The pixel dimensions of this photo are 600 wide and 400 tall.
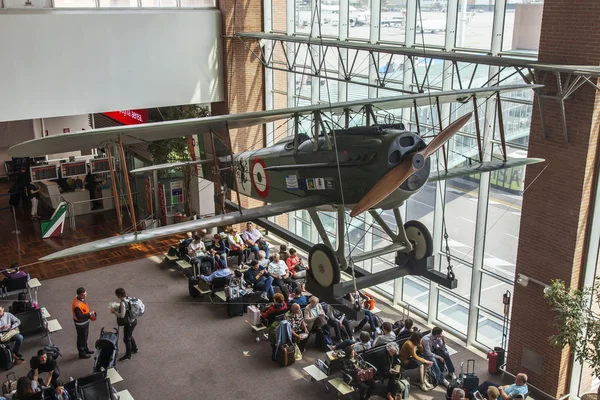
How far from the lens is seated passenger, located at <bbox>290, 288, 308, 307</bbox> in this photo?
13.0 metres

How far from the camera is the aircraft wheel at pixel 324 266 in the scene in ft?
23.6

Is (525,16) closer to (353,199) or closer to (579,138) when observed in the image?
(579,138)

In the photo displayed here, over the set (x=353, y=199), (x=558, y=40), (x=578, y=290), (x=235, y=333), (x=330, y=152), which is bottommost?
(x=235, y=333)

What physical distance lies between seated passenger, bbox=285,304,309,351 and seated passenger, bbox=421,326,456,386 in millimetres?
2431

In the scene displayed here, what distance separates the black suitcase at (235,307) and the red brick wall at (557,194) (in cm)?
587

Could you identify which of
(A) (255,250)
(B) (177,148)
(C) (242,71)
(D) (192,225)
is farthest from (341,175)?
(C) (242,71)

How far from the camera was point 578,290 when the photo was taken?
32.5 ft

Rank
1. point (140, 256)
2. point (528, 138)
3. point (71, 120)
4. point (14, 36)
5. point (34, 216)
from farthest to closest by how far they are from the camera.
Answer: point (71, 120) → point (34, 216) → point (140, 256) → point (14, 36) → point (528, 138)

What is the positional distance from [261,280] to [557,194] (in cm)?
685

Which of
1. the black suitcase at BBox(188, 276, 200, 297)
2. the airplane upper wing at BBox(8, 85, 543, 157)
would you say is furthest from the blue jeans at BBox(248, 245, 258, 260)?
the airplane upper wing at BBox(8, 85, 543, 157)

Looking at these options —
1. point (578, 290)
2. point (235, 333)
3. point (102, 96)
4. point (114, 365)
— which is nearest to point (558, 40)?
point (578, 290)

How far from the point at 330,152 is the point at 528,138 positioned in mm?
4901

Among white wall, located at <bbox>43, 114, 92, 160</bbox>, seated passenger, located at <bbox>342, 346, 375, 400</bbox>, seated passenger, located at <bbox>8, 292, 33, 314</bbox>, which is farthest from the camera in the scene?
white wall, located at <bbox>43, 114, 92, 160</bbox>

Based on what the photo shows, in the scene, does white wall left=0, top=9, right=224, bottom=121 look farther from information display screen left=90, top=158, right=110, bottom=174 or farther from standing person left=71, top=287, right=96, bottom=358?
standing person left=71, top=287, right=96, bottom=358
